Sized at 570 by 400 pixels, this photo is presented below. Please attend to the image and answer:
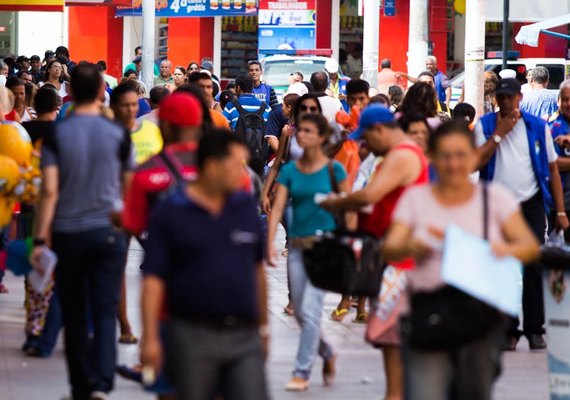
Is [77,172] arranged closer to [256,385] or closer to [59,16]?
[256,385]

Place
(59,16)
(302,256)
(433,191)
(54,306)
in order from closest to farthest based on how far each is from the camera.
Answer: (433,191)
(302,256)
(54,306)
(59,16)

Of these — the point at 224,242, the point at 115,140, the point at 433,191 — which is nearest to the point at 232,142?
the point at 224,242

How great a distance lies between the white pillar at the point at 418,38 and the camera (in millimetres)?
30609

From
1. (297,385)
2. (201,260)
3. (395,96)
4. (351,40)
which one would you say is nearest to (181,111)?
(201,260)

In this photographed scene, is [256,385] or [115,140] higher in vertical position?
[115,140]

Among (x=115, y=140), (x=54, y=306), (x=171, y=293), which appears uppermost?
(x=115, y=140)

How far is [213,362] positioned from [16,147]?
15.1ft

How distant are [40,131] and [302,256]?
3.12 metres

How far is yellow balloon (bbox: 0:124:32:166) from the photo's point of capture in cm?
1031

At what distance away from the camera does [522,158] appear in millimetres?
11070

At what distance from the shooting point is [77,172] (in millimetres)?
8188

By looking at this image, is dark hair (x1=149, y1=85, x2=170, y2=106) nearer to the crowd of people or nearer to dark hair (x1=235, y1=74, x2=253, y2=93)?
the crowd of people

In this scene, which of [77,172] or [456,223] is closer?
[456,223]

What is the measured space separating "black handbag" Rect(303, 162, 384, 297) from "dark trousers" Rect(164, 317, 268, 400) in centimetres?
213
